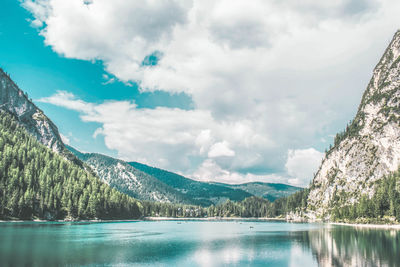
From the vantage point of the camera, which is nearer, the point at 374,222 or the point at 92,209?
the point at 374,222

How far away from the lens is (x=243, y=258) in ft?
188

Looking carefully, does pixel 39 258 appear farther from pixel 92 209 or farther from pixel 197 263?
pixel 92 209

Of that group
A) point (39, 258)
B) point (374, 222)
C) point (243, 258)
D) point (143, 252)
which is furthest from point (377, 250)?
point (374, 222)

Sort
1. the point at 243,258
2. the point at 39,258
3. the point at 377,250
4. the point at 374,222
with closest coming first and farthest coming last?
the point at 39,258, the point at 243,258, the point at 377,250, the point at 374,222

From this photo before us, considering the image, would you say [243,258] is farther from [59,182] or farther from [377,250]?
[59,182]

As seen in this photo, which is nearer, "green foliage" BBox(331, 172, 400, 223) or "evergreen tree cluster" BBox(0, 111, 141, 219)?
"green foliage" BBox(331, 172, 400, 223)

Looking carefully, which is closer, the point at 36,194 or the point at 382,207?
the point at 382,207

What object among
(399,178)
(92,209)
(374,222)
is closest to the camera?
(374,222)

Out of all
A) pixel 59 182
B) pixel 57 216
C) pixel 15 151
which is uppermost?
pixel 15 151

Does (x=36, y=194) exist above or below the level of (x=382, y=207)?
above

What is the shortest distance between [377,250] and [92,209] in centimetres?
16670

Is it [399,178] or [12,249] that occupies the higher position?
[399,178]

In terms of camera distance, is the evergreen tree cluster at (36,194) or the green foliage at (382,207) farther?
the evergreen tree cluster at (36,194)

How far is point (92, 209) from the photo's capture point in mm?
191500
